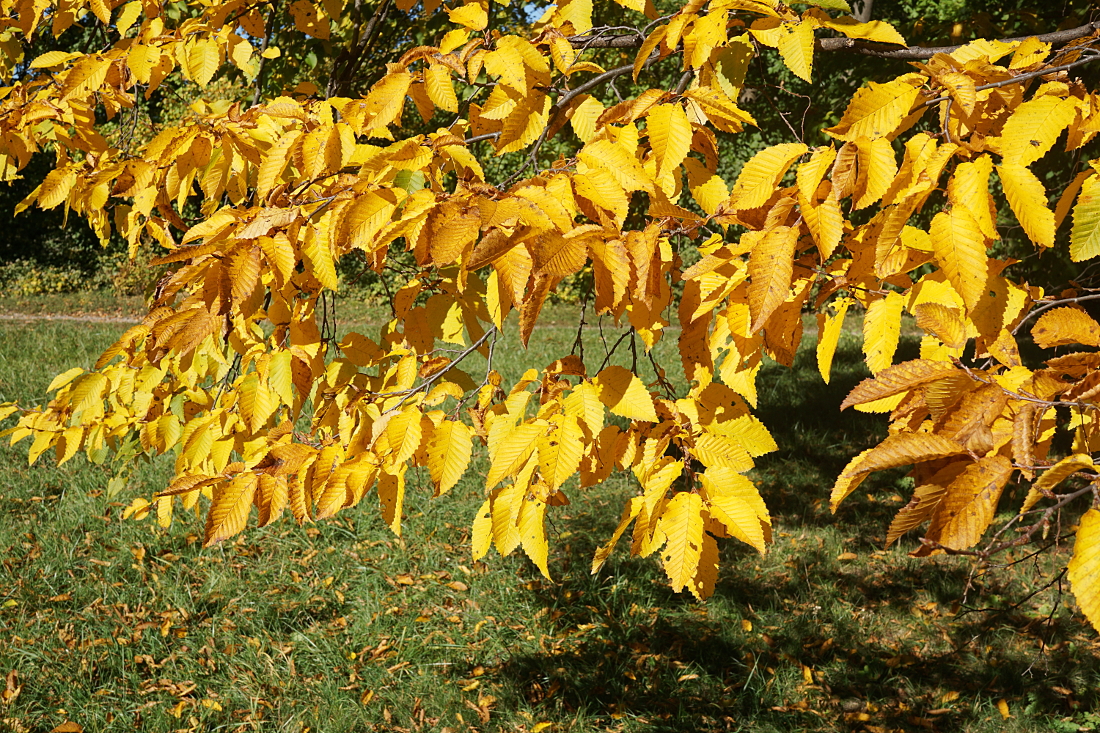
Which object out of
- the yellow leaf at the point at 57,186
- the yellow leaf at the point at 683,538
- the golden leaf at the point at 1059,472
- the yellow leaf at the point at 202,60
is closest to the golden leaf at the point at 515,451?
the yellow leaf at the point at 683,538

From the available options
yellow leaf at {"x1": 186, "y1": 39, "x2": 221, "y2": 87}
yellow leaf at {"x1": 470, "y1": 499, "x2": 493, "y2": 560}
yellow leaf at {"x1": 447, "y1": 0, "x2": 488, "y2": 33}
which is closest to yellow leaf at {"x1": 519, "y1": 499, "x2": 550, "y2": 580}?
yellow leaf at {"x1": 470, "y1": 499, "x2": 493, "y2": 560}

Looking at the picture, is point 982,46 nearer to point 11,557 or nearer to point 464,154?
point 464,154

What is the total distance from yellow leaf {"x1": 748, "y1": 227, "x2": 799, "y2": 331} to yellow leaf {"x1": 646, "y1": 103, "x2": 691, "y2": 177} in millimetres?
294

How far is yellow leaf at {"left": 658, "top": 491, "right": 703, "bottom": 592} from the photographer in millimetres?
Answer: 1324

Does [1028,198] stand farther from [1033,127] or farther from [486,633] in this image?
[486,633]

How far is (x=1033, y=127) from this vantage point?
117 cm

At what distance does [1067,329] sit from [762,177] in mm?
526

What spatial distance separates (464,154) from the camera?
5.08 ft

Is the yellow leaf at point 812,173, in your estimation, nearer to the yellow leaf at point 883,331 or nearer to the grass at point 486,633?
the yellow leaf at point 883,331

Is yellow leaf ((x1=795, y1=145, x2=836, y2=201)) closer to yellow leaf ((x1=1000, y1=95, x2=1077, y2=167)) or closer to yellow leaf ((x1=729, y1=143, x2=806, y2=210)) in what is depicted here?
yellow leaf ((x1=729, y1=143, x2=806, y2=210))

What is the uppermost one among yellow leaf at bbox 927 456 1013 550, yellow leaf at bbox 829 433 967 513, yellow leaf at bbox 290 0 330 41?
yellow leaf at bbox 290 0 330 41

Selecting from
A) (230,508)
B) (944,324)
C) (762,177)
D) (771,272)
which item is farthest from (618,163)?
(230,508)

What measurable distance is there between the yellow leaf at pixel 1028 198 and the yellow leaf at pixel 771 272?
31cm

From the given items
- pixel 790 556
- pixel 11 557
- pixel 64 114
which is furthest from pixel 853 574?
pixel 11 557
